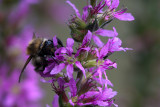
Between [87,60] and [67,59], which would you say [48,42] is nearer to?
[67,59]

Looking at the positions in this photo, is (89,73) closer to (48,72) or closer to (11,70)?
(48,72)

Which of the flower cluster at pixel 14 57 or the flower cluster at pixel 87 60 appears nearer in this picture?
the flower cluster at pixel 87 60

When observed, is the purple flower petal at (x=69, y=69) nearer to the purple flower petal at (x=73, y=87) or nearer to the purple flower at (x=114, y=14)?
the purple flower petal at (x=73, y=87)

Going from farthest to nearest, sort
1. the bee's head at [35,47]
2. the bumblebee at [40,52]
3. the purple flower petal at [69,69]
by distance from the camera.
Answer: the bee's head at [35,47] → the bumblebee at [40,52] → the purple flower petal at [69,69]

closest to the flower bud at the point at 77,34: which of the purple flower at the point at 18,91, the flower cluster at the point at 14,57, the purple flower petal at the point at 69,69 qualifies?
the purple flower petal at the point at 69,69

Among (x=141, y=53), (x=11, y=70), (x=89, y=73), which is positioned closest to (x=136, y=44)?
(x=141, y=53)

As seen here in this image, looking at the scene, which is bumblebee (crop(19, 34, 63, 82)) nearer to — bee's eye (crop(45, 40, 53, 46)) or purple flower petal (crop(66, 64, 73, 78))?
bee's eye (crop(45, 40, 53, 46))

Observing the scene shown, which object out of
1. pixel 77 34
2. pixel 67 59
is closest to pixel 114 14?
pixel 77 34
